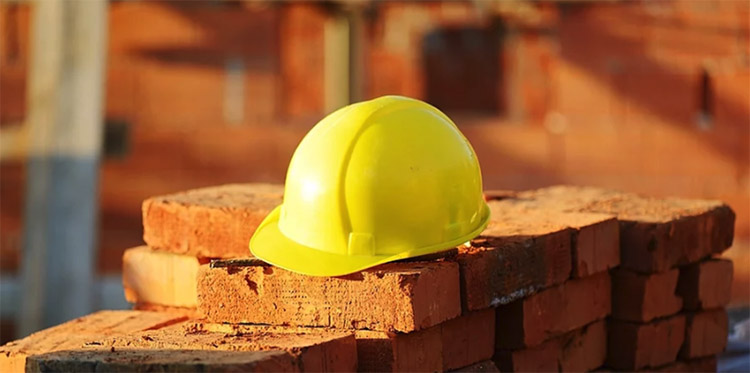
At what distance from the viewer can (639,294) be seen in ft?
14.7

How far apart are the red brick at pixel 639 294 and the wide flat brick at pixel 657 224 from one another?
45 mm

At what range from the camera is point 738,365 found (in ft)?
16.8

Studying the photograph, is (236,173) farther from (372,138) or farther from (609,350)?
(372,138)

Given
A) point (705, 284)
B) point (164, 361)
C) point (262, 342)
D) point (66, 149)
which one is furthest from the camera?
point (66, 149)

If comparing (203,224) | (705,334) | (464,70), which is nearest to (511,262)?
(203,224)

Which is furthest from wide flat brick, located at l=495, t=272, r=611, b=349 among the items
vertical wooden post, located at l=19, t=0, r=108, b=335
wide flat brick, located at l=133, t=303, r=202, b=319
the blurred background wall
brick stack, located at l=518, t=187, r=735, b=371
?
the blurred background wall

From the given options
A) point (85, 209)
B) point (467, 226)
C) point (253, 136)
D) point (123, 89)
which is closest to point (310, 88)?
point (253, 136)

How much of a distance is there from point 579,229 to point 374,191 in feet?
2.79

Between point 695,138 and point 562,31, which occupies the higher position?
point 562,31

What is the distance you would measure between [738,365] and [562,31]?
4.13 meters

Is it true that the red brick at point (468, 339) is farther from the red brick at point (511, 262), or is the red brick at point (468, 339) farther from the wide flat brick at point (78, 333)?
the wide flat brick at point (78, 333)

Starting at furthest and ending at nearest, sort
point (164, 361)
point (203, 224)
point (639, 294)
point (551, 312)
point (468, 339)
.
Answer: point (639, 294), point (203, 224), point (551, 312), point (468, 339), point (164, 361)

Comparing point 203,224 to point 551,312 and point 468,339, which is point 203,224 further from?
point 551,312

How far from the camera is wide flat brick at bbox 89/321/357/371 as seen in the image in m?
3.22
